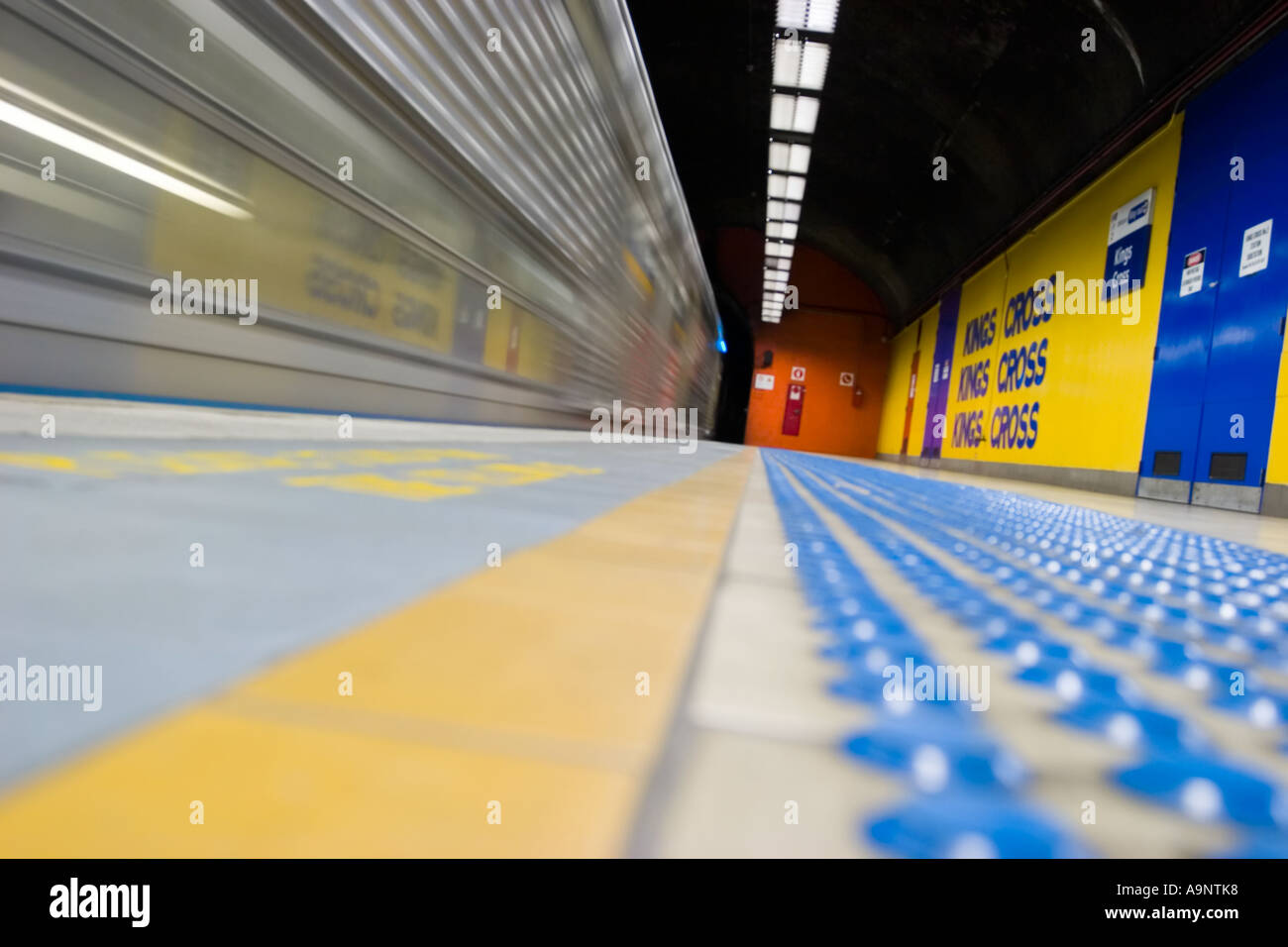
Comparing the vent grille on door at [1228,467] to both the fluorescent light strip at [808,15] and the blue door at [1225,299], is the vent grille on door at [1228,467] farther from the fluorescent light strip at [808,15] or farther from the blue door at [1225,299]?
the fluorescent light strip at [808,15]

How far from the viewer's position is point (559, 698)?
54 cm

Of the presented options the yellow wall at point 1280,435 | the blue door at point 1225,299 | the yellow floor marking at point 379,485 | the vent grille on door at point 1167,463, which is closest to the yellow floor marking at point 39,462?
the yellow floor marking at point 379,485

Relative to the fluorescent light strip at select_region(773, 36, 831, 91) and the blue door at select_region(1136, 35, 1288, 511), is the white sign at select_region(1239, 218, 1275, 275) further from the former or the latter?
the fluorescent light strip at select_region(773, 36, 831, 91)

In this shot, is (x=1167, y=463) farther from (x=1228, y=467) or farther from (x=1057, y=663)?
(x=1057, y=663)

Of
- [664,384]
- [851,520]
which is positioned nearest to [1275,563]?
[851,520]

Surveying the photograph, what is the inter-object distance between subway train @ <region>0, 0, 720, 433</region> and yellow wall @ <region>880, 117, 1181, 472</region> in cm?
615

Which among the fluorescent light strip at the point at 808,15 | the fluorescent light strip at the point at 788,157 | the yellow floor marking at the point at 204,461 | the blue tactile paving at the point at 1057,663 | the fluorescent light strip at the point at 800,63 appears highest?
the fluorescent light strip at the point at 808,15

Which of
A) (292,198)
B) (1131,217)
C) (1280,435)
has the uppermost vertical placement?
(1131,217)

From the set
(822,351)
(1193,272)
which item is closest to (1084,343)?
(1193,272)

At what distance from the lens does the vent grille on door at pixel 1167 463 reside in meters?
6.63

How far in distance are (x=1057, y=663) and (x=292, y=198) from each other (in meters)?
2.69

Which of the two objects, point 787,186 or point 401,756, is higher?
point 787,186

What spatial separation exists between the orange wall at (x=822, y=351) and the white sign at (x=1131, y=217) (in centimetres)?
1120
